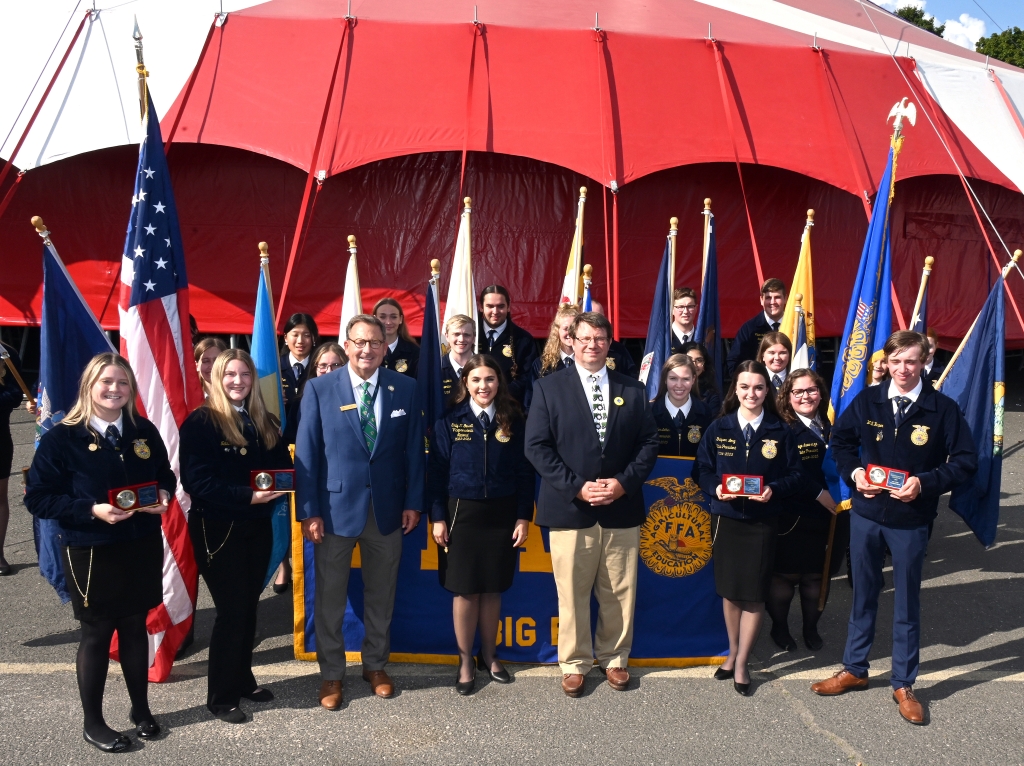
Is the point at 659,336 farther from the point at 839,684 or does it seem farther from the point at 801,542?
the point at 839,684

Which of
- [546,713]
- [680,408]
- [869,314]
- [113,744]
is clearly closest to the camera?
[113,744]

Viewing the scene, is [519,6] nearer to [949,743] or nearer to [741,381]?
[741,381]

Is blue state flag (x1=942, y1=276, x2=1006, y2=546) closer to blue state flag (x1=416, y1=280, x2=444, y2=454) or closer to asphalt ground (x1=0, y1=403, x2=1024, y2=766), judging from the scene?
asphalt ground (x1=0, y1=403, x2=1024, y2=766)

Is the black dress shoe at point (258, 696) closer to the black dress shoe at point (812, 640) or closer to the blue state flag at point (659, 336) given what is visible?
the black dress shoe at point (812, 640)

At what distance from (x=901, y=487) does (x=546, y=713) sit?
1.82 meters

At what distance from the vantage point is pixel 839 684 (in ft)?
12.7

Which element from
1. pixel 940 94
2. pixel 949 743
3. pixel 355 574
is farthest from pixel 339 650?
pixel 940 94

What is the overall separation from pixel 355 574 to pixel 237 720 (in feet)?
2.86

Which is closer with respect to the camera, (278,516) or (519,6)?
(278,516)

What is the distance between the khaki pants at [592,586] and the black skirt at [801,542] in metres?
0.81

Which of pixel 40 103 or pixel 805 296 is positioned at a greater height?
pixel 40 103

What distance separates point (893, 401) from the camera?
384cm

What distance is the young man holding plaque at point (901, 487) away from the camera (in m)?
3.70

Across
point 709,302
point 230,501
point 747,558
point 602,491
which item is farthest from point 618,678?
point 709,302
